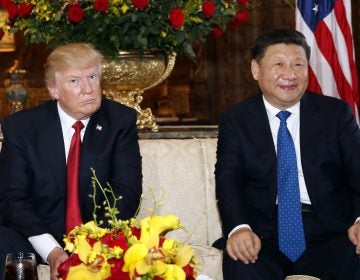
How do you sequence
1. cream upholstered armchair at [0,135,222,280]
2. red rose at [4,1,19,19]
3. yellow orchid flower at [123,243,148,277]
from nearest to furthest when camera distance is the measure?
yellow orchid flower at [123,243,148,277]
cream upholstered armchair at [0,135,222,280]
red rose at [4,1,19,19]

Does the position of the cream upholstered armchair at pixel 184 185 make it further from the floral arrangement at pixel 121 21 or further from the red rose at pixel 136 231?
the red rose at pixel 136 231

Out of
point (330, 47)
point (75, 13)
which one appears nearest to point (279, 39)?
point (75, 13)

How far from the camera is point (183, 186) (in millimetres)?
4137

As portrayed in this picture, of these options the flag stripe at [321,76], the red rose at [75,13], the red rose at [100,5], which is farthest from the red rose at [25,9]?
the flag stripe at [321,76]

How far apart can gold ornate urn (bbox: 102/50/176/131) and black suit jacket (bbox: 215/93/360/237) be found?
773 mm

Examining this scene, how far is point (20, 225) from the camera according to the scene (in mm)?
3594

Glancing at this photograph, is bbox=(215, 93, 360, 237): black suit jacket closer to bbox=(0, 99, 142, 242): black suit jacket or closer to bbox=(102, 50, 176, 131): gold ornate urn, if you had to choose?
bbox=(0, 99, 142, 242): black suit jacket

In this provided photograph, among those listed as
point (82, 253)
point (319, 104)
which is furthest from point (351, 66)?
point (82, 253)

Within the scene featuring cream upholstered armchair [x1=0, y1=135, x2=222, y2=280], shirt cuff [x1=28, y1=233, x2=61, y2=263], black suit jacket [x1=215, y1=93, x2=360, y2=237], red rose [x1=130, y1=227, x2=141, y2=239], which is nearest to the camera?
red rose [x1=130, y1=227, x2=141, y2=239]

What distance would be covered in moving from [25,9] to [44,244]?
143 cm

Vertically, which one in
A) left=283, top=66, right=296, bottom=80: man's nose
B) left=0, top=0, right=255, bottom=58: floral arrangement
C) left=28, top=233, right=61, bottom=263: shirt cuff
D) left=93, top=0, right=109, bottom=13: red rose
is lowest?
left=28, top=233, right=61, bottom=263: shirt cuff

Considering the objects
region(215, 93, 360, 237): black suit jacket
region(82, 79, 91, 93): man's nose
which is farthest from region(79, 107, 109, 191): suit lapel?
region(215, 93, 360, 237): black suit jacket

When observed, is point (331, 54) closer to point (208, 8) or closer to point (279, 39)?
point (208, 8)

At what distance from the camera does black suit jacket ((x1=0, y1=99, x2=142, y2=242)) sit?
374 cm
